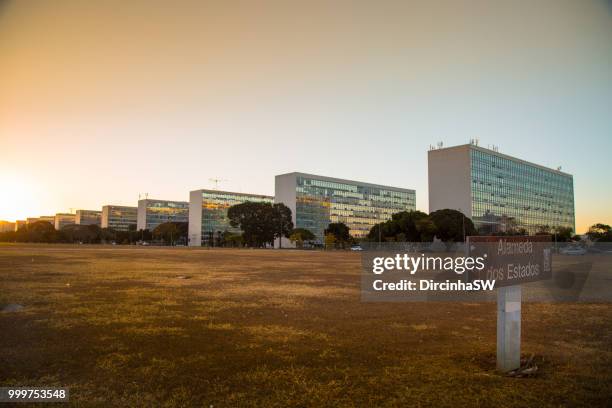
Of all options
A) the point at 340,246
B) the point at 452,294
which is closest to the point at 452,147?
the point at 340,246

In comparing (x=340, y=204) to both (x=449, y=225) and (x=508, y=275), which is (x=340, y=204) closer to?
(x=449, y=225)

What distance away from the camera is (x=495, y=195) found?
5143 inches

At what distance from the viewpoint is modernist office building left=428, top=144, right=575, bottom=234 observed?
122875 millimetres

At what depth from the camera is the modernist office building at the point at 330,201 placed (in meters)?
167


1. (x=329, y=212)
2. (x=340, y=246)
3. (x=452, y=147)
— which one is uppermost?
(x=452, y=147)

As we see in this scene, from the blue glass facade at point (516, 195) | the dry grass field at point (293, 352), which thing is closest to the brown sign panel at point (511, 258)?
the dry grass field at point (293, 352)

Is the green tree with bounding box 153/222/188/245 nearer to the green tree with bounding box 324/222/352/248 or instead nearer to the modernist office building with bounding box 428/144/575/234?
the green tree with bounding box 324/222/352/248

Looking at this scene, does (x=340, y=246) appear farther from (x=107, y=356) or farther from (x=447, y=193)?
(x=107, y=356)

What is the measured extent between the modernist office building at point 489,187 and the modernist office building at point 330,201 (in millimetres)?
52939

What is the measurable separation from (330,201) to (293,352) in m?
168

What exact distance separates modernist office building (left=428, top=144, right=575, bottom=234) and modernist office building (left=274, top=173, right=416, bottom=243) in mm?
52939

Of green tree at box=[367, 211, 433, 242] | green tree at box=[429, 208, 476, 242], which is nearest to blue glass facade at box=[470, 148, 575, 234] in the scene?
green tree at box=[429, 208, 476, 242]

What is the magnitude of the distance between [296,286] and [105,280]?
9.19m

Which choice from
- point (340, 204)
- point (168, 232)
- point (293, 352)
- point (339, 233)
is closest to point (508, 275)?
point (293, 352)
